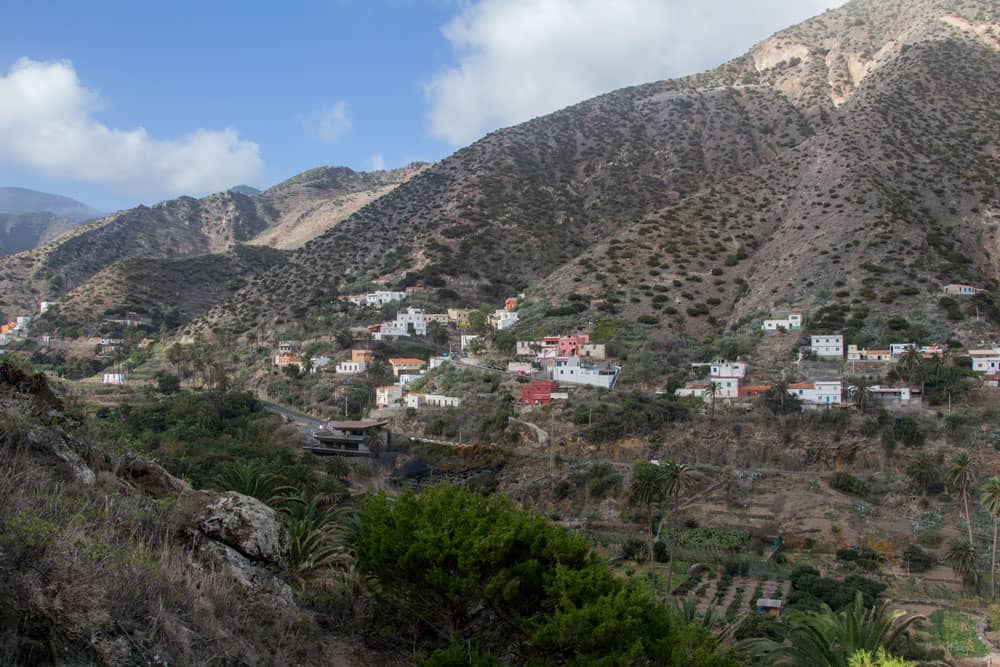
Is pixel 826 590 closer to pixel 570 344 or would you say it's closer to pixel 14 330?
pixel 570 344

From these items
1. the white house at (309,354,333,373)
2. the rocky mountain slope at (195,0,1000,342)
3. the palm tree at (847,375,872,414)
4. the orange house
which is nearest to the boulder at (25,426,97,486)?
the palm tree at (847,375,872,414)

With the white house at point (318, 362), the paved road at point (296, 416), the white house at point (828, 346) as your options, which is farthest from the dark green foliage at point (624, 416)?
the white house at point (318, 362)

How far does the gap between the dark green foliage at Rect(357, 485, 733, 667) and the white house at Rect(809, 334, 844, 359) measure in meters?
44.1

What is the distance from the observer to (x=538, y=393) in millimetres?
48281

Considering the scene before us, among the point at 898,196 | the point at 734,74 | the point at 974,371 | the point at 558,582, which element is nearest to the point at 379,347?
the point at 974,371

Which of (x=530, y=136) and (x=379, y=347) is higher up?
(x=530, y=136)

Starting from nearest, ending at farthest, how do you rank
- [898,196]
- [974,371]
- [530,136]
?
[974,371] < [898,196] < [530,136]

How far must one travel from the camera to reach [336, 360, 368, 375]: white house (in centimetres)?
6166

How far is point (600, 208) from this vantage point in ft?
311

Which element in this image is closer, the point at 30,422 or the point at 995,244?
the point at 30,422

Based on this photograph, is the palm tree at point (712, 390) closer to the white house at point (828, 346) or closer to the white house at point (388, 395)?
the white house at point (828, 346)

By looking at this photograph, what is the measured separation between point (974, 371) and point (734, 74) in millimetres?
96628

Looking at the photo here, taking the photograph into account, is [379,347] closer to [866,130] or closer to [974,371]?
[974,371]

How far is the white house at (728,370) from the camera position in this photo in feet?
157
